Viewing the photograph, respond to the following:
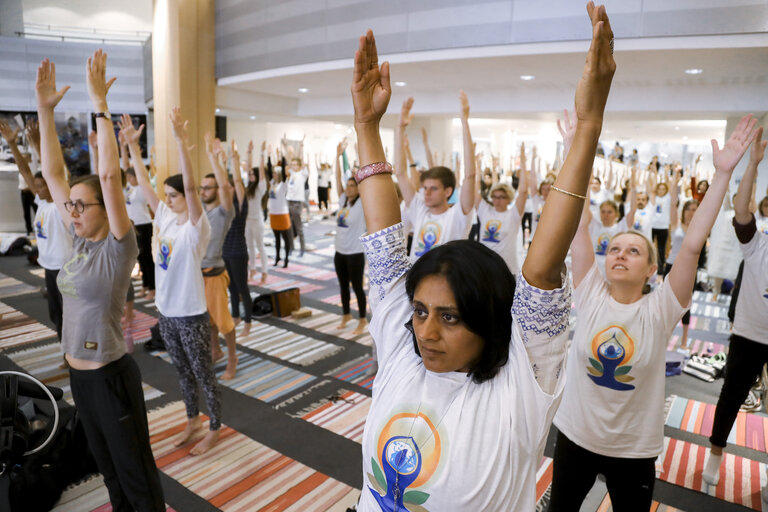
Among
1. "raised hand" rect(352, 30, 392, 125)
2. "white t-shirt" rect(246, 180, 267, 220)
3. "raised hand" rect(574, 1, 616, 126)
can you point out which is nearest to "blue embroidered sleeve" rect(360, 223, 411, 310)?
"raised hand" rect(352, 30, 392, 125)

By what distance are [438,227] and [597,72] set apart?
313 cm

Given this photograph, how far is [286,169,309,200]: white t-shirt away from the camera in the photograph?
993cm

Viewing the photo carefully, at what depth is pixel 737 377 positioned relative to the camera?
300 centimetres

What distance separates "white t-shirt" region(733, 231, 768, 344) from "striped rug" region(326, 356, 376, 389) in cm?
270

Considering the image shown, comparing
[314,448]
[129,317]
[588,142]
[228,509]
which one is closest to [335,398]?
[314,448]

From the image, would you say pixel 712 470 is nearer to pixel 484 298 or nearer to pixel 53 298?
pixel 484 298

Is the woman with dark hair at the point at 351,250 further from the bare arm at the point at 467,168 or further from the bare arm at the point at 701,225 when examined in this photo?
the bare arm at the point at 701,225

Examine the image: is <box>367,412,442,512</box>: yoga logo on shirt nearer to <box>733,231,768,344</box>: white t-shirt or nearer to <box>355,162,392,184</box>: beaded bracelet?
<box>355,162,392,184</box>: beaded bracelet

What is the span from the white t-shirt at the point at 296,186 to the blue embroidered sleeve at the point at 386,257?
8836mm

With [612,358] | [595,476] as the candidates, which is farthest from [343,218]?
Result: [595,476]

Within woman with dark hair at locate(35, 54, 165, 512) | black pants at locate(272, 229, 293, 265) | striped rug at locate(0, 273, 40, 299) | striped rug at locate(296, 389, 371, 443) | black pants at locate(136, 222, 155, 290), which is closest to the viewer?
woman with dark hair at locate(35, 54, 165, 512)

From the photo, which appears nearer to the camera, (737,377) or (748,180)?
(748,180)

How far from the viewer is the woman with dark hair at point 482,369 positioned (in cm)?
93

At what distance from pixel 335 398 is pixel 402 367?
304 centimetres
